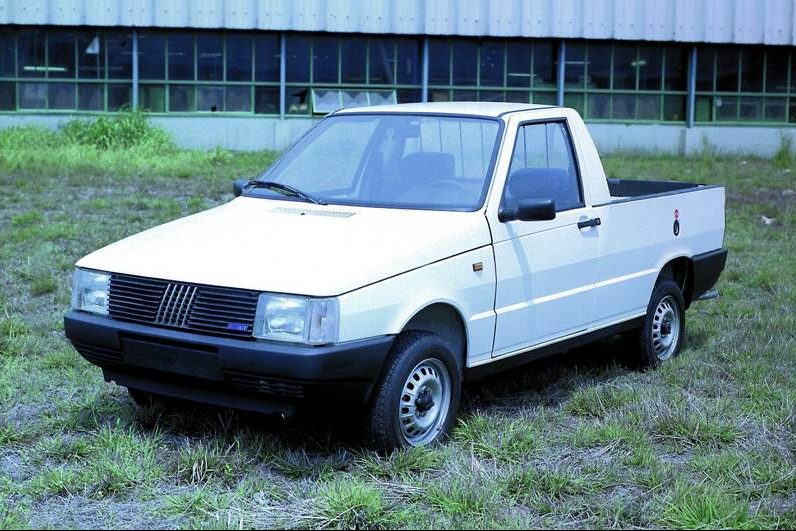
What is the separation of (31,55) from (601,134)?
44.3 ft

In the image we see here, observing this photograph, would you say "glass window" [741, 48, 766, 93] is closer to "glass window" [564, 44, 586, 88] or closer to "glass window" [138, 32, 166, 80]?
"glass window" [564, 44, 586, 88]

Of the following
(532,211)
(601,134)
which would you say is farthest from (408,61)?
(532,211)

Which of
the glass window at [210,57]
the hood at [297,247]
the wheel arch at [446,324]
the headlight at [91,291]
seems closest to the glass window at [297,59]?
the glass window at [210,57]

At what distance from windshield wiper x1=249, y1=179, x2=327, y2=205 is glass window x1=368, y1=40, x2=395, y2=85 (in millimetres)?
21214

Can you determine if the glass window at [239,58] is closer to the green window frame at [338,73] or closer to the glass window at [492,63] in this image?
the green window frame at [338,73]

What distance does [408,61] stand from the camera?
2819 centimetres

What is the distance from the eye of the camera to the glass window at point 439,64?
92.7 ft

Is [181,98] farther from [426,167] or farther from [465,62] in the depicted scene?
[426,167]

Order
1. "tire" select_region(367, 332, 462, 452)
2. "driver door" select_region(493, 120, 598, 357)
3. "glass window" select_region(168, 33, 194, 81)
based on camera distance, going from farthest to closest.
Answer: "glass window" select_region(168, 33, 194, 81), "driver door" select_region(493, 120, 598, 357), "tire" select_region(367, 332, 462, 452)

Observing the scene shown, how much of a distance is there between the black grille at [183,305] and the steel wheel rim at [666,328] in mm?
3485

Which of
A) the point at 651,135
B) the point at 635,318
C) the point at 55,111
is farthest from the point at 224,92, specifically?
the point at 635,318

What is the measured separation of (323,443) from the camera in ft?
19.6

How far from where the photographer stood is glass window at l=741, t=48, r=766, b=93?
29.9m

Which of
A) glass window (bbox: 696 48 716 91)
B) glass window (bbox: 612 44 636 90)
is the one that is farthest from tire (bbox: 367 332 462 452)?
glass window (bbox: 696 48 716 91)
